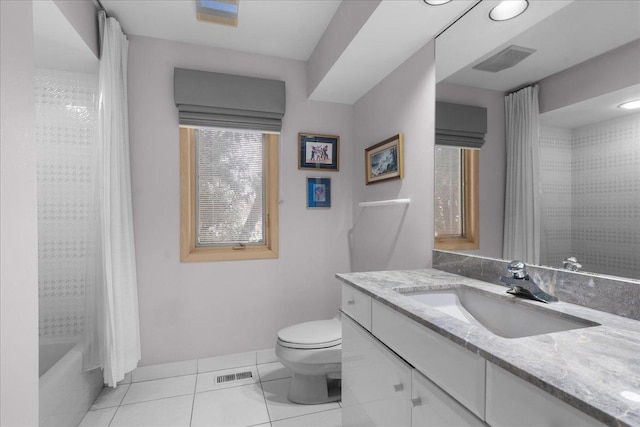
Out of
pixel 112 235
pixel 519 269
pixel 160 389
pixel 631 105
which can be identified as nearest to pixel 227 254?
pixel 112 235

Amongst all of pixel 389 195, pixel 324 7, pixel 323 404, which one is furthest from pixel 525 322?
pixel 324 7

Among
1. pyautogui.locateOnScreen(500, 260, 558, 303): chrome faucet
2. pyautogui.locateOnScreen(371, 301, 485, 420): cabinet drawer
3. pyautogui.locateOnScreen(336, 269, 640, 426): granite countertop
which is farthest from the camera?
pyautogui.locateOnScreen(500, 260, 558, 303): chrome faucet

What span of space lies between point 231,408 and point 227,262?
3.22 feet

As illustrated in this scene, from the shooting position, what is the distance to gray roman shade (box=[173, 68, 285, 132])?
2.18 m

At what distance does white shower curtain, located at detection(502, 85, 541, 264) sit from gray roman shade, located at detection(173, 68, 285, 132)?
5.42ft

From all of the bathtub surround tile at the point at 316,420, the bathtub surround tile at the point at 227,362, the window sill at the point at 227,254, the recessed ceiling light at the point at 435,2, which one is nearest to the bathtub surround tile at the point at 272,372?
the bathtub surround tile at the point at 227,362

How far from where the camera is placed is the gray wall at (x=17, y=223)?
2.58ft

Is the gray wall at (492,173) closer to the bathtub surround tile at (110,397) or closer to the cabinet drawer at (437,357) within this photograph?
the cabinet drawer at (437,357)

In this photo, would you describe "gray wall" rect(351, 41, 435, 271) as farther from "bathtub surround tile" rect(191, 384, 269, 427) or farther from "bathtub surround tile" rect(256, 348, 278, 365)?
"bathtub surround tile" rect(191, 384, 269, 427)

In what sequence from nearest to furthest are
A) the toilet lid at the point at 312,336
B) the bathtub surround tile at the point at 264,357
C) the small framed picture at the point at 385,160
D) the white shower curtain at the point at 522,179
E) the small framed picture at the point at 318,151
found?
the white shower curtain at the point at 522,179
the toilet lid at the point at 312,336
the small framed picture at the point at 385,160
the bathtub surround tile at the point at 264,357
the small framed picture at the point at 318,151

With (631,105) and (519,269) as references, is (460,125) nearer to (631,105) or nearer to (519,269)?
(631,105)

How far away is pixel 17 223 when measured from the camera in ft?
2.78

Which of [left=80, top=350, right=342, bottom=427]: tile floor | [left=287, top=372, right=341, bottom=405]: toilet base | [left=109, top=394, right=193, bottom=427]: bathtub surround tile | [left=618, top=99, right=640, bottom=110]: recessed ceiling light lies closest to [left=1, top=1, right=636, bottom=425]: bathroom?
[left=80, top=350, right=342, bottom=427]: tile floor

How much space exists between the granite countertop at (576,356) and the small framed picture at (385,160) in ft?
3.56
